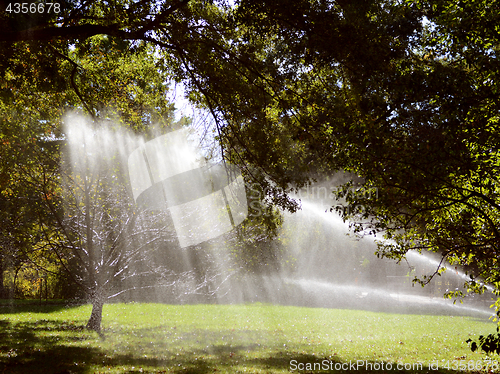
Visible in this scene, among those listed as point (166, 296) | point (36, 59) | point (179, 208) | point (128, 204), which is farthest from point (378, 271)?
point (36, 59)

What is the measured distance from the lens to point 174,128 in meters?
14.2

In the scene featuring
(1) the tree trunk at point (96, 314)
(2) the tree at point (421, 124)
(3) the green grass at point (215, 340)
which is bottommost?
(3) the green grass at point (215, 340)

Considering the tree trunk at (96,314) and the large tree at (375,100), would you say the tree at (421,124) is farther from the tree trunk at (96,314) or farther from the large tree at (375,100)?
the tree trunk at (96,314)

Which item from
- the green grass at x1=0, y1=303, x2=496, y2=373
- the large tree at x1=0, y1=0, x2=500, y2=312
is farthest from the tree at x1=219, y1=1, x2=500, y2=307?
the green grass at x1=0, y1=303, x2=496, y2=373

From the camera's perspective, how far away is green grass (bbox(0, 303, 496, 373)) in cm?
733

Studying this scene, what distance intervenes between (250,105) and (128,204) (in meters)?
6.06

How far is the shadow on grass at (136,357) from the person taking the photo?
271 inches

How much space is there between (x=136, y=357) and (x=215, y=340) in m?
2.71

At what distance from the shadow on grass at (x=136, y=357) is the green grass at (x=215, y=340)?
2 centimetres

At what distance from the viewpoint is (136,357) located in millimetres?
7922

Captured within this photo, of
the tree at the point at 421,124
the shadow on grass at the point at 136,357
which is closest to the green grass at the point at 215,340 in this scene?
the shadow on grass at the point at 136,357

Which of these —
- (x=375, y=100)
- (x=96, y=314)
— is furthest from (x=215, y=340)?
(x=375, y=100)

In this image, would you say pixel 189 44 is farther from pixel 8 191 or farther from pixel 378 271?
pixel 378 271

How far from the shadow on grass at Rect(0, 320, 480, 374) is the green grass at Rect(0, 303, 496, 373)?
0.02 m
